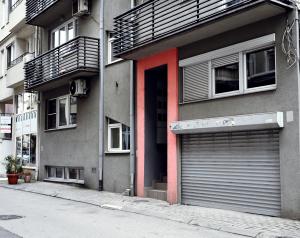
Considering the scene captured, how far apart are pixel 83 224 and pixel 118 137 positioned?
686cm

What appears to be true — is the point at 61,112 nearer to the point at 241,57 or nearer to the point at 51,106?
the point at 51,106

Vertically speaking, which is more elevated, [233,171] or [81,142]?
[81,142]

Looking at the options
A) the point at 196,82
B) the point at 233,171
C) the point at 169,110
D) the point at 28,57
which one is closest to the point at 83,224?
the point at 233,171

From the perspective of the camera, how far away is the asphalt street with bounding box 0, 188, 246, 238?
8.95 metres

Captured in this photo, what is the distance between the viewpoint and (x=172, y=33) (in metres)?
12.4

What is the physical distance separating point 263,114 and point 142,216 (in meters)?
3.90

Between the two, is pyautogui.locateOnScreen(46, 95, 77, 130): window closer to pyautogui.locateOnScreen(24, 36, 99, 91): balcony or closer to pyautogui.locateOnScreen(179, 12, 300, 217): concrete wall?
pyautogui.locateOnScreen(24, 36, 99, 91): balcony

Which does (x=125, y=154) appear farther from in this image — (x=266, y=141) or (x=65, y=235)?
(x=65, y=235)

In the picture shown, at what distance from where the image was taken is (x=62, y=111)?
21031mm

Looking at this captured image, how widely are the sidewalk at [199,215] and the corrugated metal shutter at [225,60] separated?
3814 mm

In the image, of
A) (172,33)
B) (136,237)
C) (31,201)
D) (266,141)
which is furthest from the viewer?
(31,201)

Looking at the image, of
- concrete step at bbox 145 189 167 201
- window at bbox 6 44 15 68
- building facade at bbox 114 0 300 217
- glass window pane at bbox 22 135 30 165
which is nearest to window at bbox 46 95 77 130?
glass window pane at bbox 22 135 30 165

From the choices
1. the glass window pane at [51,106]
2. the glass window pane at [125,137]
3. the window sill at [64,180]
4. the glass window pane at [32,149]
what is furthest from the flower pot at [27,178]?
the glass window pane at [125,137]

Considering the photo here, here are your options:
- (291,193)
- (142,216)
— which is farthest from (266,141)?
(142,216)
